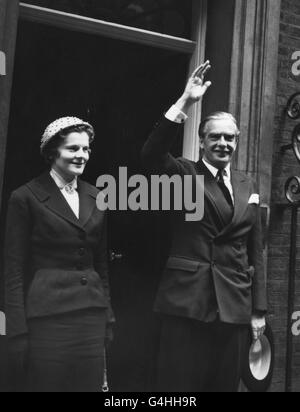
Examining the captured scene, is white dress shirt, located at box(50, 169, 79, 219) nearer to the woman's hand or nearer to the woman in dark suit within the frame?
the woman in dark suit

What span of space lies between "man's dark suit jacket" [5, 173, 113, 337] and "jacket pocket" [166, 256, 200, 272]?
1.43 feet

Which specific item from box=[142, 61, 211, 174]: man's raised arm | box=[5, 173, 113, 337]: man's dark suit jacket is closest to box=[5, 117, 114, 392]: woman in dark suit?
box=[5, 173, 113, 337]: man's dark suit jacket

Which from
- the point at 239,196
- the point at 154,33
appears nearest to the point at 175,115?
the point at 239,196

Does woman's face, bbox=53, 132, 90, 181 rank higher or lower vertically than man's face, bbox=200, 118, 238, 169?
lower

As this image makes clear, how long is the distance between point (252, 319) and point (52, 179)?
4.76 feet

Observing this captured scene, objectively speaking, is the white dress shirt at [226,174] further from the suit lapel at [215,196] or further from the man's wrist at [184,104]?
the man's wrist at [184,104]

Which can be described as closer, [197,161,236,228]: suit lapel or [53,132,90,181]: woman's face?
[53,132,90,181]: woman's face

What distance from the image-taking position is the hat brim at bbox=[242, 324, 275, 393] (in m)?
4.73

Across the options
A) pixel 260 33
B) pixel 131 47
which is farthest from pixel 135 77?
pixel 260 33

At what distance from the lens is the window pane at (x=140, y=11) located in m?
4.89

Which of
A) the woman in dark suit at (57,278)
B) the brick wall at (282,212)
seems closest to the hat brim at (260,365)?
the brick wall at (282,212)

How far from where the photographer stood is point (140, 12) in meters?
5.20
